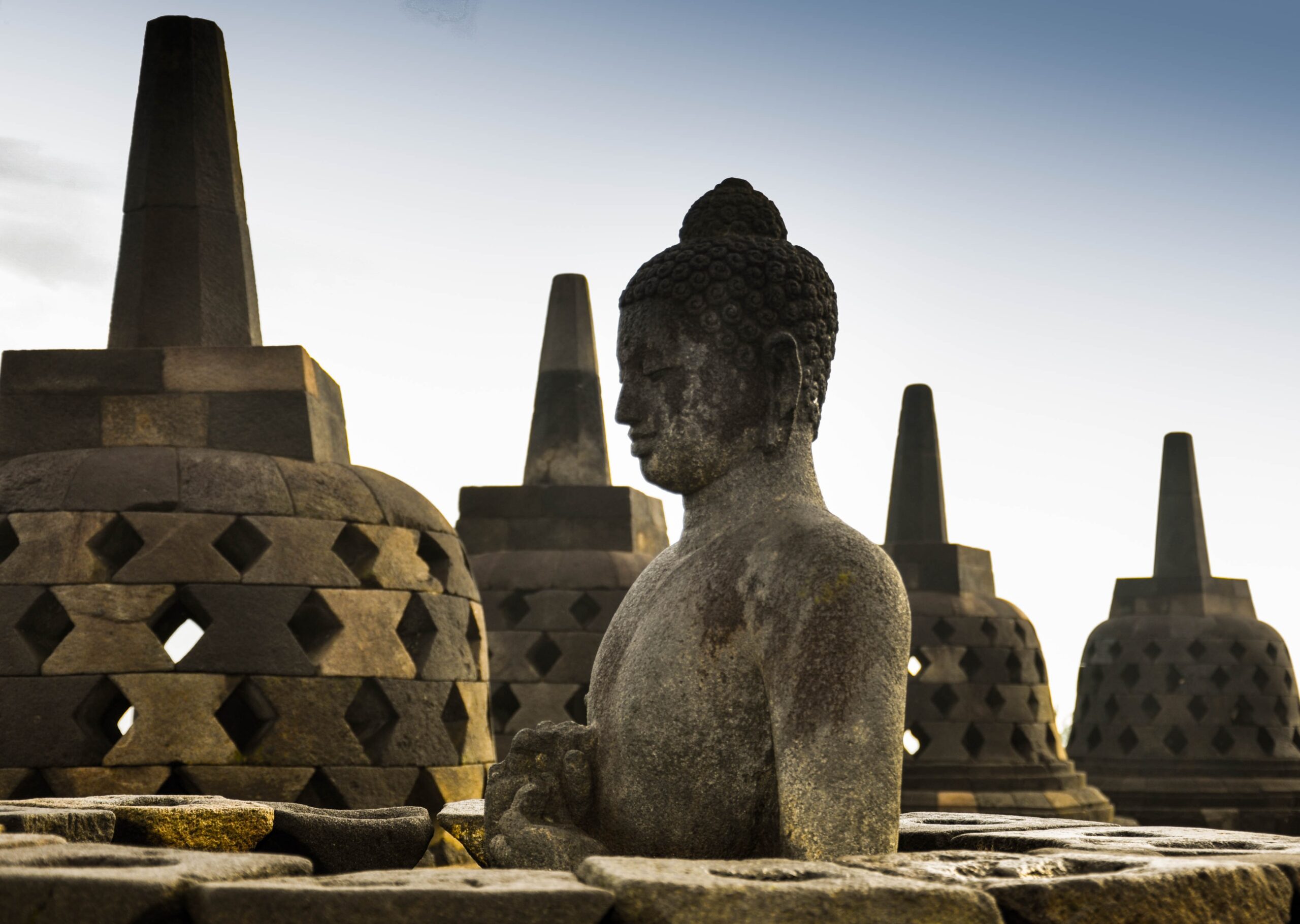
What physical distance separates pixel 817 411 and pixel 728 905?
5.53 ft

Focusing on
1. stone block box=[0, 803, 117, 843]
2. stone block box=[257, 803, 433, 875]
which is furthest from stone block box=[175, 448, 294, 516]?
stone block box=[0, 803, 117, 843]

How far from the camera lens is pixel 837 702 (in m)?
3.38

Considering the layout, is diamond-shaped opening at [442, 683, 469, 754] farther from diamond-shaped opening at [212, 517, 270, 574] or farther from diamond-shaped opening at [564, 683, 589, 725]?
diamond-shaped opening at [564, 683, 589, 725]

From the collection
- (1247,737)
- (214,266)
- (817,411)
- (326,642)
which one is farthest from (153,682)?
(1247,737)

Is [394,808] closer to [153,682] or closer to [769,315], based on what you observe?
[153,682]

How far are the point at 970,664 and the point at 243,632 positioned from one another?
10131 mm

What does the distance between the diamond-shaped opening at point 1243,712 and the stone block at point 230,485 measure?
1397 centimetres

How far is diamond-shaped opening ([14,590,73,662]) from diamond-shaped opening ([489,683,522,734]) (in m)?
5.87

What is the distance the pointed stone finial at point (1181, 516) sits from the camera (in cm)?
1778

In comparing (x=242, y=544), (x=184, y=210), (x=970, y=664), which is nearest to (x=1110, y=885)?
(x=242, y=544)

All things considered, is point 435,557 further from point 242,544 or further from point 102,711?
point 102,711

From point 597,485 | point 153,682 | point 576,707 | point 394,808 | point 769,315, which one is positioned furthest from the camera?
point 597,485

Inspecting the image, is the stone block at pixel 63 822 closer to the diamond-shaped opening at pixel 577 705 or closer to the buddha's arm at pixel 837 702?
the buddha's arm at pixel 837 702

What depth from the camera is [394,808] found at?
194 inches
